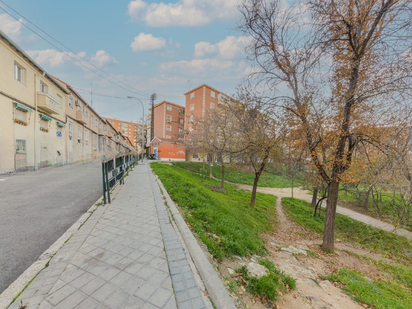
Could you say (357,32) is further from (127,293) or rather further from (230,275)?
(127,293)

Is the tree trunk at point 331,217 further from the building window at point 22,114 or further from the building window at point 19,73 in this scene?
the building window at point 19,73

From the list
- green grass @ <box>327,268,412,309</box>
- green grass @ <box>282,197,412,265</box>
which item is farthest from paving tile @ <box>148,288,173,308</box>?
green grass @ <box>282,197,412,265</box>

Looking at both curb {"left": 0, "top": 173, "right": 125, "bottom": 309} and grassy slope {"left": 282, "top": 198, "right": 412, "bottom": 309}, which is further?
grassy slope {"left": 282, "top": 198, "right": 412, "bottom": 309}

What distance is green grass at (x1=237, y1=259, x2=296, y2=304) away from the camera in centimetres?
210

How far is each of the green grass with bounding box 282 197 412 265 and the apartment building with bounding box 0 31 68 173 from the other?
683 inches

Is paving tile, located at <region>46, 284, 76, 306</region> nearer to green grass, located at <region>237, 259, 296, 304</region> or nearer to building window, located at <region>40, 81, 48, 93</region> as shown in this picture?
green grass, located at <region>237, 259, 296, 304</region>

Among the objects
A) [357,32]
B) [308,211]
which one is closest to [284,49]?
[357,32]

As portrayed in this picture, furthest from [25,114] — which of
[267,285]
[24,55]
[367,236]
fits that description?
[367,236]

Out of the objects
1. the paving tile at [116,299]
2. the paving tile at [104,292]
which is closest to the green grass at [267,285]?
the paving tile at [116,299]

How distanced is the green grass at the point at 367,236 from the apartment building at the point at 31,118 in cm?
1069

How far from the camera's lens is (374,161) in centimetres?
467

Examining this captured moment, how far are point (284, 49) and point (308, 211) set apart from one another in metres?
10.6

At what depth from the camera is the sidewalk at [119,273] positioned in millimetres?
1708

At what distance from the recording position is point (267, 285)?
2152 millimetres
